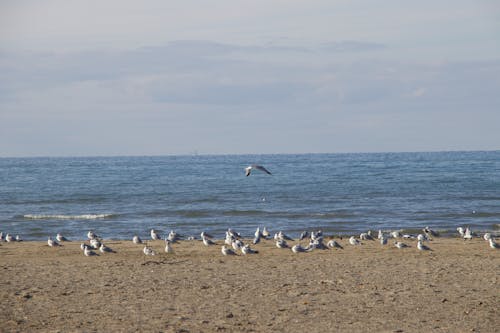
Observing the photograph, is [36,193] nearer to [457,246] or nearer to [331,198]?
[331,198]

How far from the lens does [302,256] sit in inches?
707

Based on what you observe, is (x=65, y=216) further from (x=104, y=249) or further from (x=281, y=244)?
(x=281, y=244)

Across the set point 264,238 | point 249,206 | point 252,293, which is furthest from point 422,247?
point 249,206

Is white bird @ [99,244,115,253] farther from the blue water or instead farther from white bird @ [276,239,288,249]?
the blue water

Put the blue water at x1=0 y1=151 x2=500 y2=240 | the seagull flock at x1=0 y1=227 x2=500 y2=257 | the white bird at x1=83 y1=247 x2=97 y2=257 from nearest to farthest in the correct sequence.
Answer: the white bird at x1=83 y1=247 x2=97 y2=257 → the seagull flock at x1=0 y1=227 x2=500 y2=257 → the blue water at x1=0 y1=151 x2=500 y2=240

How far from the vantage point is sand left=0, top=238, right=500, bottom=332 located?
10797mm

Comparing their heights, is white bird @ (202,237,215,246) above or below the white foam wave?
below

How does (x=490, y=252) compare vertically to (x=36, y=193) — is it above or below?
below

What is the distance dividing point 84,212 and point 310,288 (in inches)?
911

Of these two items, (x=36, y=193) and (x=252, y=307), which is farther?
(x=36, y=193)

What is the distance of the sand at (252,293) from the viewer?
10797 millimetres

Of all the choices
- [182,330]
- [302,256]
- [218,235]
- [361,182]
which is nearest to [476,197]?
[361,182]

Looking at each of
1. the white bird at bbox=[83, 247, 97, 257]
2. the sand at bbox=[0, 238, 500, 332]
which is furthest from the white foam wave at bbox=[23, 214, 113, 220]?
the sand at bbox=[0, 238, 500, 332]

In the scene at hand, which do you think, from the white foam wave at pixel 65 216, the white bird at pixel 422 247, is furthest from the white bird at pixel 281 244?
the white foam wave at pixel 65 216
